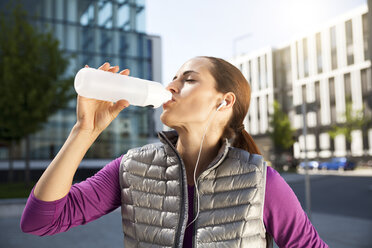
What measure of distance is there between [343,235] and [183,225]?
6.04m

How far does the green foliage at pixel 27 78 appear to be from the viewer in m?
14.8

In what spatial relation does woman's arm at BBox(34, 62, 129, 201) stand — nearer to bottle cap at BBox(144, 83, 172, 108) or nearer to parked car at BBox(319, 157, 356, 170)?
bottle cap at BBox(144, 83, 172, 108)

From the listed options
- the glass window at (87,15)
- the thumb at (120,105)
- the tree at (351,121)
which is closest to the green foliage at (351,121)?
the tree at (351,121)

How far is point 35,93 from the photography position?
14.7 meters

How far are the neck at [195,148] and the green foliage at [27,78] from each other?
14.0 meters

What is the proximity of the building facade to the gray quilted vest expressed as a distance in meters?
41.1

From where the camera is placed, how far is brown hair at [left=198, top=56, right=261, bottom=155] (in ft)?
5.58

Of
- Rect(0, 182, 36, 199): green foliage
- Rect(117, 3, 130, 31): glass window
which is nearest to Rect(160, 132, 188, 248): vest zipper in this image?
Rect(0, 182, 36, 199): green foliage

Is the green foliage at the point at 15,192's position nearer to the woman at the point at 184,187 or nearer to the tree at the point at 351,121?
the woman at the point at 184,187

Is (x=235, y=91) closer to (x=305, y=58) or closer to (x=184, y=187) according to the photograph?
(x=184, y=187)

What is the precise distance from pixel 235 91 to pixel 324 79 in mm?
48990

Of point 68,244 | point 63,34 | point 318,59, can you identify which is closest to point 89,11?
point 63,34

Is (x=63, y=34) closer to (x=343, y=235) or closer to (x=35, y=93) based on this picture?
→ (x=35, y=93)

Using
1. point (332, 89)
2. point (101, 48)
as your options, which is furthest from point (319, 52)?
point (101, 48)
